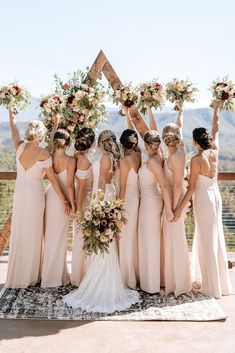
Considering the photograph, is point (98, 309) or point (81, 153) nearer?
point (98, 309)

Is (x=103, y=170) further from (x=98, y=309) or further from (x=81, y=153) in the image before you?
(x=98, y=309)

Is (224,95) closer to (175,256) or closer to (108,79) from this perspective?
(108,79)

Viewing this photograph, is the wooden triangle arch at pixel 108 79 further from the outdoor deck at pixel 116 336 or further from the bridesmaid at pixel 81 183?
the outdoor deck at pixel 116 336

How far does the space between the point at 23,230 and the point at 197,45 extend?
105020mm

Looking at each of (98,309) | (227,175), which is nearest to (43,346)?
(98,309)

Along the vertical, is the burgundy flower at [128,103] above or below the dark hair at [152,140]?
above

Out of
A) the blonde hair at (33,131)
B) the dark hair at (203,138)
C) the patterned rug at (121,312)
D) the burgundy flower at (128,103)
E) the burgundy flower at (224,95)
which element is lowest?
the patterned rug at (121,312)

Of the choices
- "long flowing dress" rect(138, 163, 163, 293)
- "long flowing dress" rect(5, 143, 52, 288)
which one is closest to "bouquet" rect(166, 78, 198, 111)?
"long flowing dress" rect(138, 163, 163, 293)

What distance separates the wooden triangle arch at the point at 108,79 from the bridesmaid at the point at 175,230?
1.20 m

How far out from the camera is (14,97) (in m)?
6.57

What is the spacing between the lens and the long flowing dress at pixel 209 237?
585cm

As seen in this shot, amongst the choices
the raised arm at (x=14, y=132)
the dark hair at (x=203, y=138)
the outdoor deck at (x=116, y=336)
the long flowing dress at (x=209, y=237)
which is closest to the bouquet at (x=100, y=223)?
the outdoor deck at (x=116, y=336)

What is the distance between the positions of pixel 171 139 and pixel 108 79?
1.92 m

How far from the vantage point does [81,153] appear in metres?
6.07
